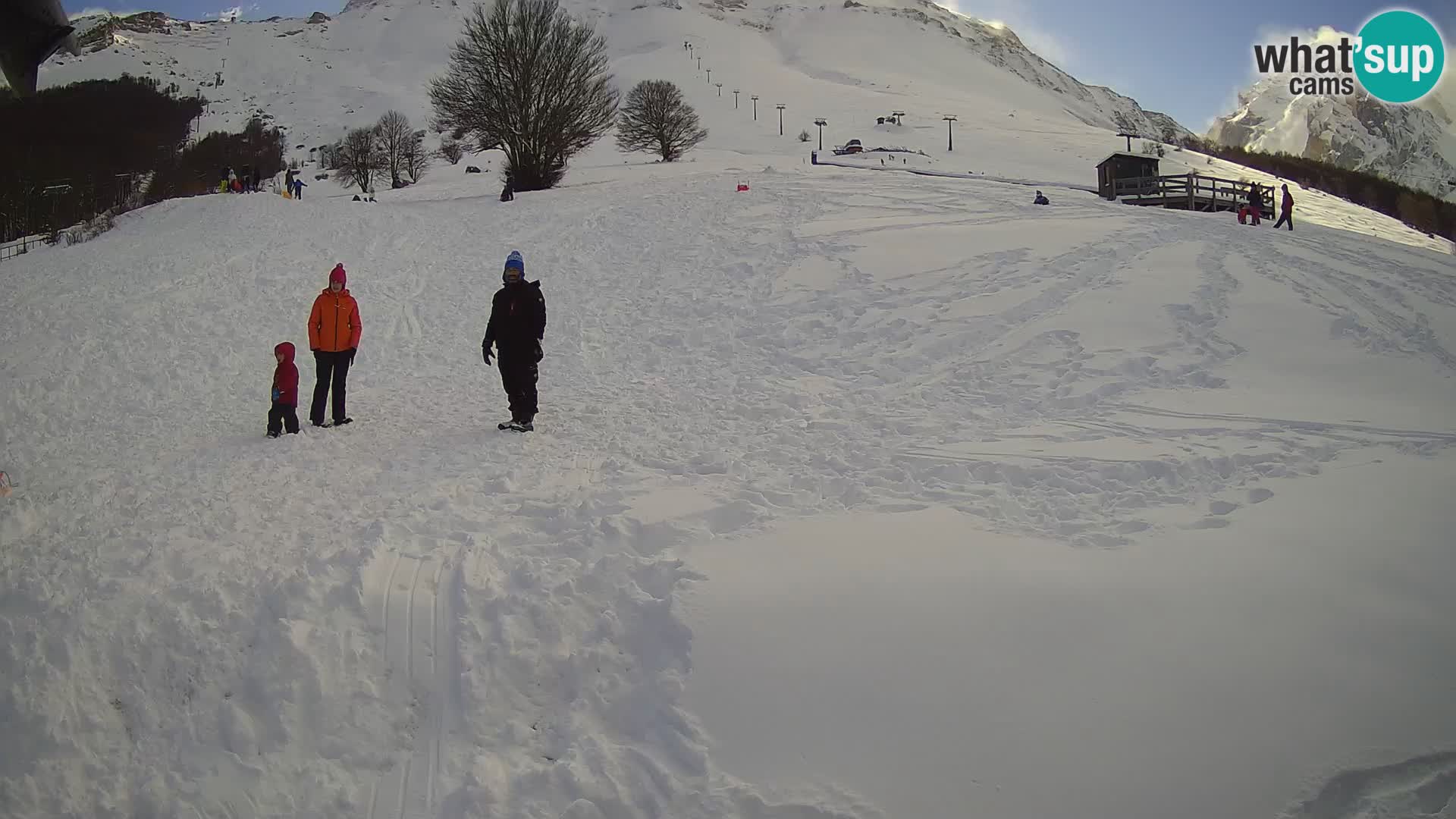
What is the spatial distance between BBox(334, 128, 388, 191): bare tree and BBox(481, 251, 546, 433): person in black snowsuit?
52.1 metres

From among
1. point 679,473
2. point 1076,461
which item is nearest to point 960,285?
point 1076,461

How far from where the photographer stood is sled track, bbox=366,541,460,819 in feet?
11.4

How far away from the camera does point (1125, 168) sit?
1188 inches

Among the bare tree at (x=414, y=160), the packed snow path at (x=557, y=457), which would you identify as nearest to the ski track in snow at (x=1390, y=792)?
the packed snow path at (x=557, y=457)

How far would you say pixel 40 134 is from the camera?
33562 mm

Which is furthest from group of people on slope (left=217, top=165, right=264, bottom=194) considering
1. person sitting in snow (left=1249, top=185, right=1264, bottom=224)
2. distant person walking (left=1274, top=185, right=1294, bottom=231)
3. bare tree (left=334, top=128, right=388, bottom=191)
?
distant person walking (left=1274, top=185, right=1294, bottom=231)

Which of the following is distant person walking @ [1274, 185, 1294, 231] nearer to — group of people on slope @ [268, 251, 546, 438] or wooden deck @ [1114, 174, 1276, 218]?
wooden deck @ [1114, 174, 1276, 218]

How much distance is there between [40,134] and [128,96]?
58.7 feet

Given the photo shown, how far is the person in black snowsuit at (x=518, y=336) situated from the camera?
26.2 feet

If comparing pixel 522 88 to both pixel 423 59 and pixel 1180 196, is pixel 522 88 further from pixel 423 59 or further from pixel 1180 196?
pixel 423 59

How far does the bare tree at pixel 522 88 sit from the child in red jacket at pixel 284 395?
2508 centimetres

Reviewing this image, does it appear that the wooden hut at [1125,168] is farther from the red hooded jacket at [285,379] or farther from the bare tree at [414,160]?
the bare tree at [414,160]

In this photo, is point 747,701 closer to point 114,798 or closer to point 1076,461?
point 114,798

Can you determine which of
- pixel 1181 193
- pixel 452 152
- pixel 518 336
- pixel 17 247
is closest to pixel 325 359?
pixel 518 336
